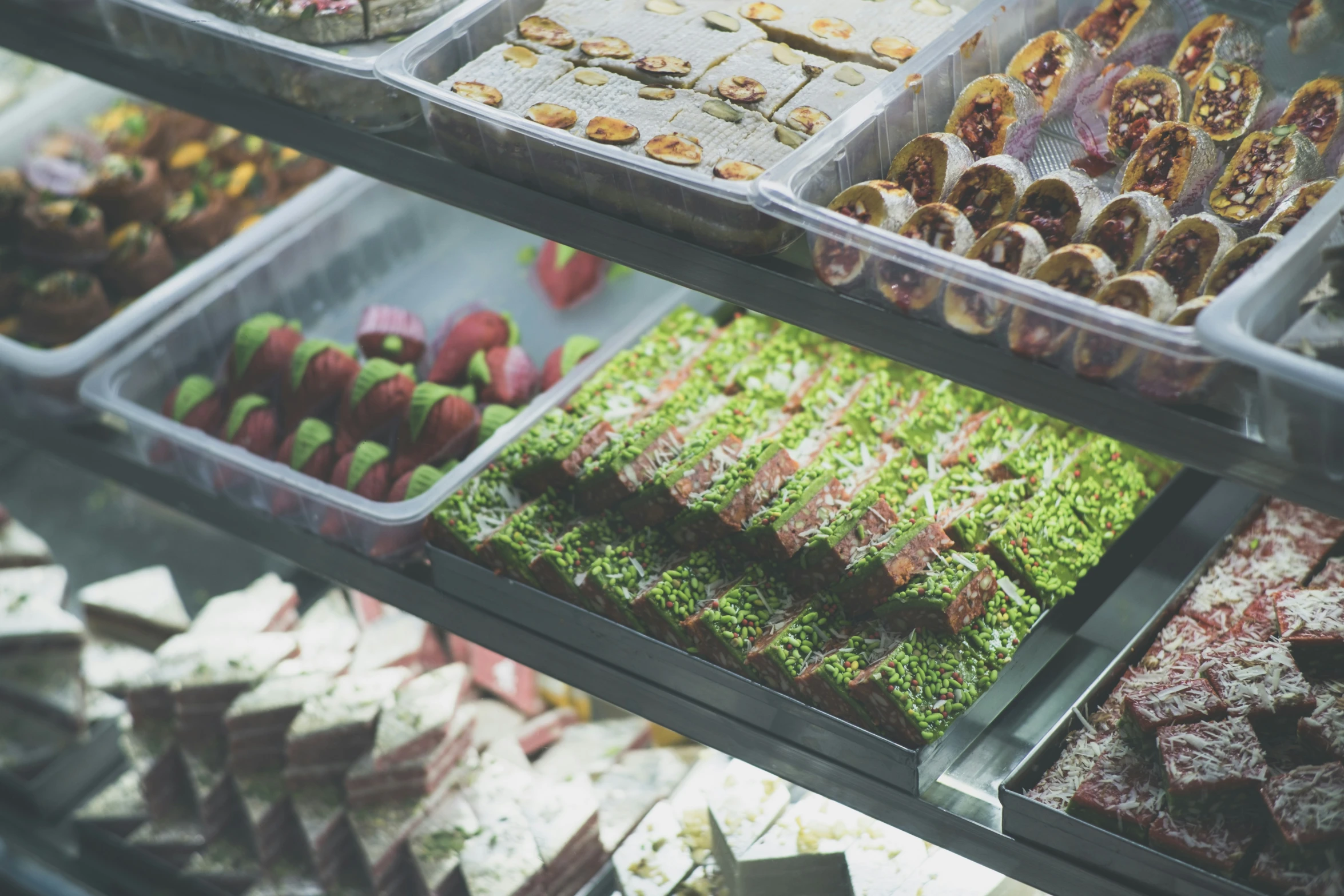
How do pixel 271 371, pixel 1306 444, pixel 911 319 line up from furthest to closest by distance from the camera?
pixel 271 371 → pixel 911 319 → pixel 1306 444

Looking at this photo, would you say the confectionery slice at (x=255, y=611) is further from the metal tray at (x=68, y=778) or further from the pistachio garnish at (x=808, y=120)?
the pistachio garnish at (x=808, y=120)

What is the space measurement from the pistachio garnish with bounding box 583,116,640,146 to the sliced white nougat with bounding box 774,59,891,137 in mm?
180

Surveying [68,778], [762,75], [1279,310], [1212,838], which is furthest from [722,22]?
[68,778]

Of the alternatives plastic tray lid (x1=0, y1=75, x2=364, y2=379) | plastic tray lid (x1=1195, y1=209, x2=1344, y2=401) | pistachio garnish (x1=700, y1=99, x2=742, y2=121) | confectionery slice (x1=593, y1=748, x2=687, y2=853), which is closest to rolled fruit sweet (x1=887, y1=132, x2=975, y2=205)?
pistachio garnish (x1=700, y1=99, x2=742, y2=121)

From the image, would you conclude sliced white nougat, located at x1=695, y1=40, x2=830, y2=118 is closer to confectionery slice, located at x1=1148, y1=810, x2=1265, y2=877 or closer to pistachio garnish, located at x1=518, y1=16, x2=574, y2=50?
pistachio garnish, located at x1=518, y1=16, x2=574, y2=50

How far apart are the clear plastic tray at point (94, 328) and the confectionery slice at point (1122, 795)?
1870mm

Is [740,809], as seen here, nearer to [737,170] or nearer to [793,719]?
[793,719]

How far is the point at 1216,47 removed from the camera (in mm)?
1639

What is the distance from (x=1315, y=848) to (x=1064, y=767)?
28 centimetres

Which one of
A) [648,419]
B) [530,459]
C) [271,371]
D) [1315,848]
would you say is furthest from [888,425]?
[271,371]

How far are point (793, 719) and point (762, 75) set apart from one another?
82cm

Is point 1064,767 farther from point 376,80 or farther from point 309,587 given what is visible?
point 309,587

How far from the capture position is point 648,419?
196 cm

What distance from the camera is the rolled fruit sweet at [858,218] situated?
4.65 feet
